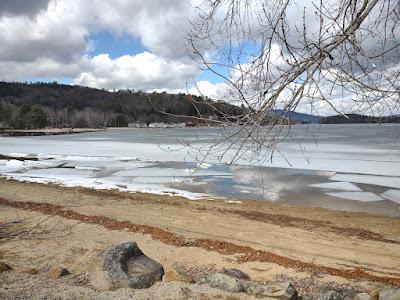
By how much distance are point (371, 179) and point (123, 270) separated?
54.6 ft

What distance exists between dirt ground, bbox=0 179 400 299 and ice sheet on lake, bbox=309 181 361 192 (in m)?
3.85

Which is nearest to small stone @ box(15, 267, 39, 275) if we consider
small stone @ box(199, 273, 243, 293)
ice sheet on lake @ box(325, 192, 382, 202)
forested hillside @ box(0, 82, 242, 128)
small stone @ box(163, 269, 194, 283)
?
small stone @ box(163, 269, 194, 283)

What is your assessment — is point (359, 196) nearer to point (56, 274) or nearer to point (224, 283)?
point (224, 283)

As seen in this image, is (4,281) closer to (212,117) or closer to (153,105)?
(153,105)

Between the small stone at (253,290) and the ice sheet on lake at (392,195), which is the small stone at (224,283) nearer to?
the small stone at (253,290)

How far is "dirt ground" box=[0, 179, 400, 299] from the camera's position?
7.88m

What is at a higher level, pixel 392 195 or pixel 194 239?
pixel 392 195

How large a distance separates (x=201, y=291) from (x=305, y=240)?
21.5 feet

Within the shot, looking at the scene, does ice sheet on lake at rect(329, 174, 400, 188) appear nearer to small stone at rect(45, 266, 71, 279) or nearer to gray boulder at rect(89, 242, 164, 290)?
gray boulder at rect(89, 242, 164, 290)

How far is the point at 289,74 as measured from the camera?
4070 millimetres

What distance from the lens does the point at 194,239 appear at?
11.4 meters

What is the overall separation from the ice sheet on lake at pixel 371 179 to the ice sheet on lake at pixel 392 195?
1040 millimetres

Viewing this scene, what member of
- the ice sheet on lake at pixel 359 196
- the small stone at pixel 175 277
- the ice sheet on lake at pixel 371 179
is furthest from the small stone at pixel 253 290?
the ice sheet on lake at pixel 371 179

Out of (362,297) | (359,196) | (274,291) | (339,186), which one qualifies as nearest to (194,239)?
(274,291)
